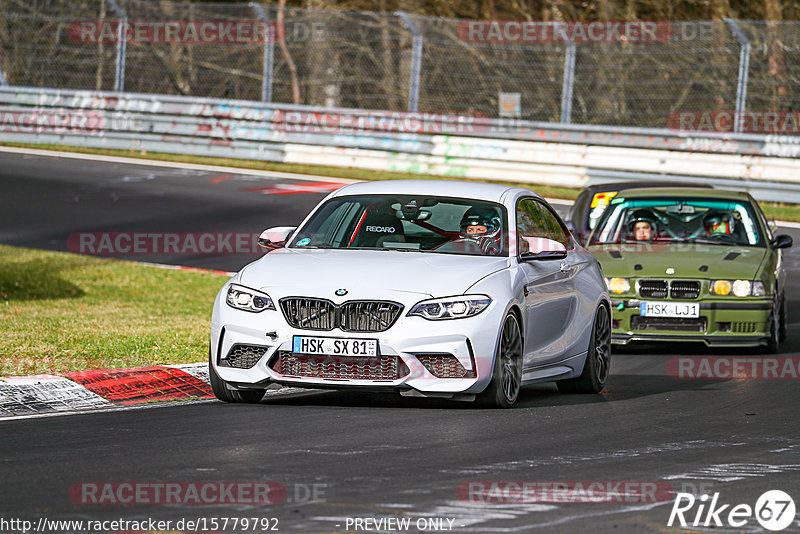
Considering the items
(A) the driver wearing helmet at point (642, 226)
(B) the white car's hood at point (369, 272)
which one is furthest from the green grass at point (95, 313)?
(A) the driver wearing helmet at point (642, 226)

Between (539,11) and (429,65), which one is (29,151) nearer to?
(429,65)

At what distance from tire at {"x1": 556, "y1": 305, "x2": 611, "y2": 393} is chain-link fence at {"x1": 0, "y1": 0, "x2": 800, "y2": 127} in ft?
46.6

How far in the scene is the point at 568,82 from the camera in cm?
2591

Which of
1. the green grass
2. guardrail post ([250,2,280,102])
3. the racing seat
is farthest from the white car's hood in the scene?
guardrail post ([250,2,280,102])

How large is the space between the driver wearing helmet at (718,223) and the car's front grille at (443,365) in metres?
6.31

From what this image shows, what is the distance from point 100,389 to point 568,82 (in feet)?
56.8

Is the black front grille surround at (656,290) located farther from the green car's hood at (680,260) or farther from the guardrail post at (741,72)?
the guardrail post at (741,72)

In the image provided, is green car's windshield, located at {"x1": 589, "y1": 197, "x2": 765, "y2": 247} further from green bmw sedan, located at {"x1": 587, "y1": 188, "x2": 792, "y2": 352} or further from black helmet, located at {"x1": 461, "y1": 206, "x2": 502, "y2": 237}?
black helmet, located at {"x1": 461, "y1": 206, "x2": 502, "y2": 237}

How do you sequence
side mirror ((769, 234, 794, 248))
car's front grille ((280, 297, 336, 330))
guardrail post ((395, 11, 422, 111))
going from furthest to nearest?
1. guardrail post ((395, 11, 422, 111))
2. side mirror ((769, 234, 794, 248))
3. car's front grille ((280, 297, 336, 330))

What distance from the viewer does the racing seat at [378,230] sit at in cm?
1012

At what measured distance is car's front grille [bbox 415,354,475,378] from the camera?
8.98m

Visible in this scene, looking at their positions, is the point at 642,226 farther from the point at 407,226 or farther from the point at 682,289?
the point at 407,226

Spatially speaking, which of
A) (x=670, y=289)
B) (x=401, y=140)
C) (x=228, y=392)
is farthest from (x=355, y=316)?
(x=401, y=140)

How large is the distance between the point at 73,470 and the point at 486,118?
20.5 metres
